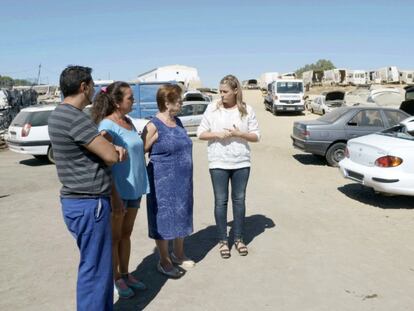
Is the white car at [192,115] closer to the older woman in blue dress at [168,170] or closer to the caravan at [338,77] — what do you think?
the older woman in blue dress at [168,170]

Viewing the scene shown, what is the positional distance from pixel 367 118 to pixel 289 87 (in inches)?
650

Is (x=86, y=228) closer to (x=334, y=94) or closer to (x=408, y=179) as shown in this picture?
(x=408, y=179)

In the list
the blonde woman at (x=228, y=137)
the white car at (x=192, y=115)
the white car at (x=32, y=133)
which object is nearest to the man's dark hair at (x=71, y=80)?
the blonde woman at (x=228, y=137)

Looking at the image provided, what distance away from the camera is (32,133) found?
39.0 ft

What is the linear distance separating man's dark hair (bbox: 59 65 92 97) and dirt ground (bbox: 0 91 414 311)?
1901 millimetres

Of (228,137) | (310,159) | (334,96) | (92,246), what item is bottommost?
(310,159)

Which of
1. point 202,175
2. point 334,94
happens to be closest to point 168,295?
point 202,175

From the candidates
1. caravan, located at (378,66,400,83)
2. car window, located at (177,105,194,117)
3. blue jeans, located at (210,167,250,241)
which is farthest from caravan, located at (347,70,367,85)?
blue jeans, located at (210,167,250,241)

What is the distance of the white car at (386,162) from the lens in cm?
651

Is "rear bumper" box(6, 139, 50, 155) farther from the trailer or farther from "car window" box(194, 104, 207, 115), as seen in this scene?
the trailer

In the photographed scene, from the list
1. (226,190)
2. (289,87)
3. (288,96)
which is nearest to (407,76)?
(289,87)

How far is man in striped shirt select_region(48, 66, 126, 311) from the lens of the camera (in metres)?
2.69

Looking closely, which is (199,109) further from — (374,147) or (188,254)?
(188,254)

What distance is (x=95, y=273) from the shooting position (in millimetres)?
2977
